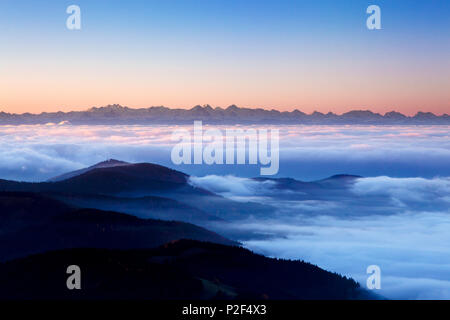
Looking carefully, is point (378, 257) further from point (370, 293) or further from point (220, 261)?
point (220, 261)

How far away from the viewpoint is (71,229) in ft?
196

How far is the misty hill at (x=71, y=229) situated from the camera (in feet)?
171

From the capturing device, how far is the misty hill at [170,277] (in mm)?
29781

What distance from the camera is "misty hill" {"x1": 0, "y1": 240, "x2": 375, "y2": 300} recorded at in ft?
97.7

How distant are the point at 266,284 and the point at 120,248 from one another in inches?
839

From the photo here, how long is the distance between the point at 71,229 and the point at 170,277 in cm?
3332

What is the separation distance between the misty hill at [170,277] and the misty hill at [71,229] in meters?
8.39

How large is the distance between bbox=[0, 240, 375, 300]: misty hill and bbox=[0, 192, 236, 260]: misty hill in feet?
27.5

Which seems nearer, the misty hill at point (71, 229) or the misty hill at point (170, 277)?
the misty hill at point (170, 277)

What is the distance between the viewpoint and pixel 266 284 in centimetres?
3338

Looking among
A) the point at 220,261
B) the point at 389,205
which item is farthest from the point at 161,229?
the point at 389,205

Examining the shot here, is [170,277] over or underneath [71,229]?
underneath

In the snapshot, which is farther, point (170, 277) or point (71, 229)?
point (71, 229)

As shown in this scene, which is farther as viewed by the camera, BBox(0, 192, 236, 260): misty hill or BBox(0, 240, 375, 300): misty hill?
BBox(0, 192, 236, 260): misty hill
